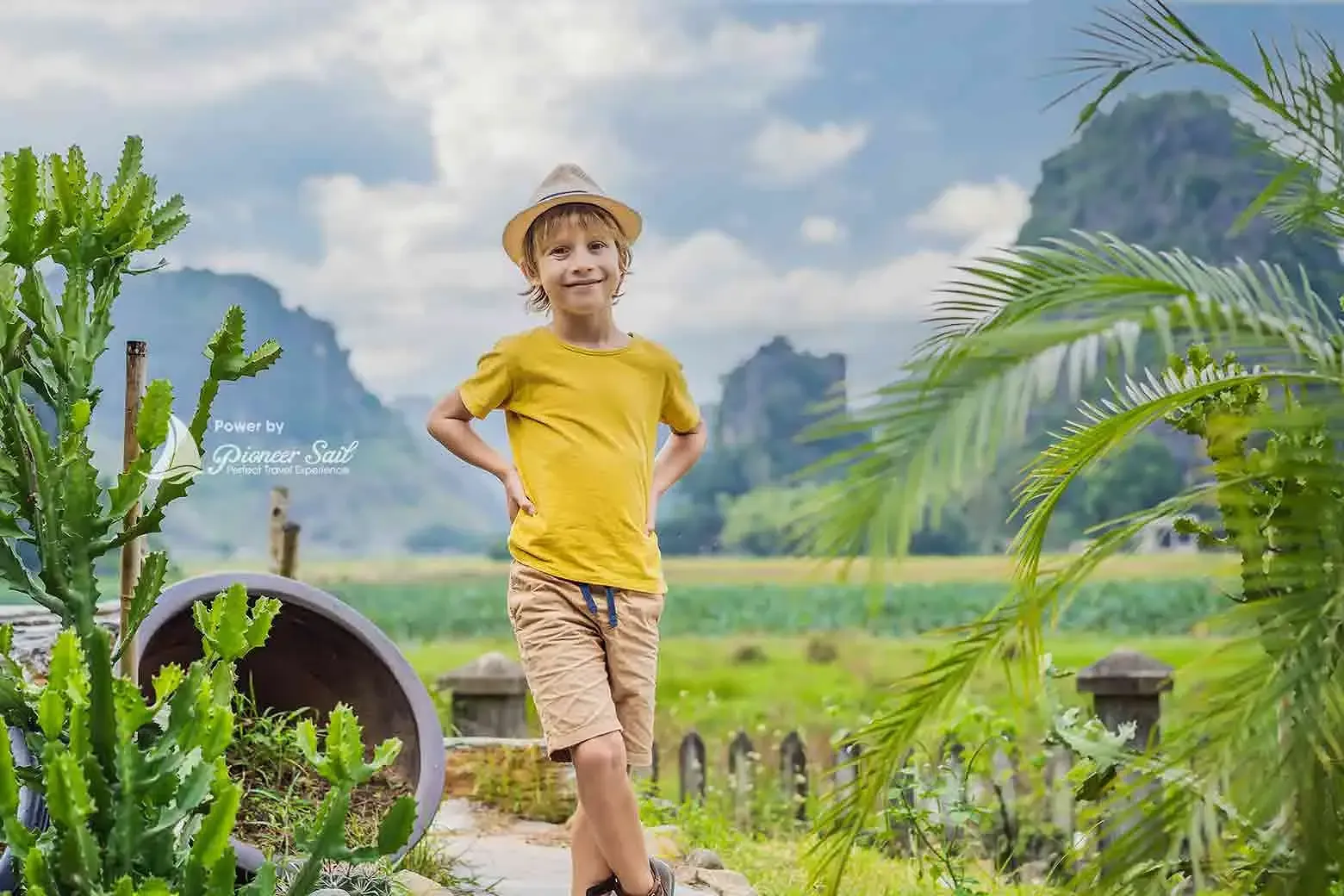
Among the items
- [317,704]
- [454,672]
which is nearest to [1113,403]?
[317,704]

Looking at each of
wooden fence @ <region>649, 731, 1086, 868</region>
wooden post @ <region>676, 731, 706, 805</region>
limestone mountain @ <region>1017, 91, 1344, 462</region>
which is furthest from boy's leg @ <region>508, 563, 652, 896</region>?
limestone mountain @ <region>1017, 91, 1344, 462</region>

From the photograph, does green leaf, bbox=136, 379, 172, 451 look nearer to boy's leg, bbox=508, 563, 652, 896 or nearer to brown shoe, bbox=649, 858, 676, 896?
boy's leg, bbox=508, 563, 652, 896

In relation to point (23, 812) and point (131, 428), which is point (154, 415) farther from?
point (23, 812)

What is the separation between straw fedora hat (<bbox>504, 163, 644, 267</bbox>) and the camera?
7.38ft

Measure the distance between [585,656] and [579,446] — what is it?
35cm

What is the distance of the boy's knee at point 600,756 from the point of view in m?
2.05

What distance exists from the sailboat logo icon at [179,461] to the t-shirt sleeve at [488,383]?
1.51ft

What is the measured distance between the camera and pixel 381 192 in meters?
4.85

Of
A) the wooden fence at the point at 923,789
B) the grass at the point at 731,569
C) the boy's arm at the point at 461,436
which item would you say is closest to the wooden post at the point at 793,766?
the wooden fence at the point at 923,789

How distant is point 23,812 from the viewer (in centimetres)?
208

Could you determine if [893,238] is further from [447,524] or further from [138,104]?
[138,104]

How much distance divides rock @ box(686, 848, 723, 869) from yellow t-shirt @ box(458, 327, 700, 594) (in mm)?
1002

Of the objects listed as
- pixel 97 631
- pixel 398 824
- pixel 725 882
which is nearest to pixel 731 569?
pixel 725 882

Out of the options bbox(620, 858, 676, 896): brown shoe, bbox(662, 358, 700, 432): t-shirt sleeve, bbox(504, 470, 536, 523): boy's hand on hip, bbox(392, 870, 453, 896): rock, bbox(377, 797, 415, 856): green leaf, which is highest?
bbox(662, 358, 700, 432): t-shirt sleeve
